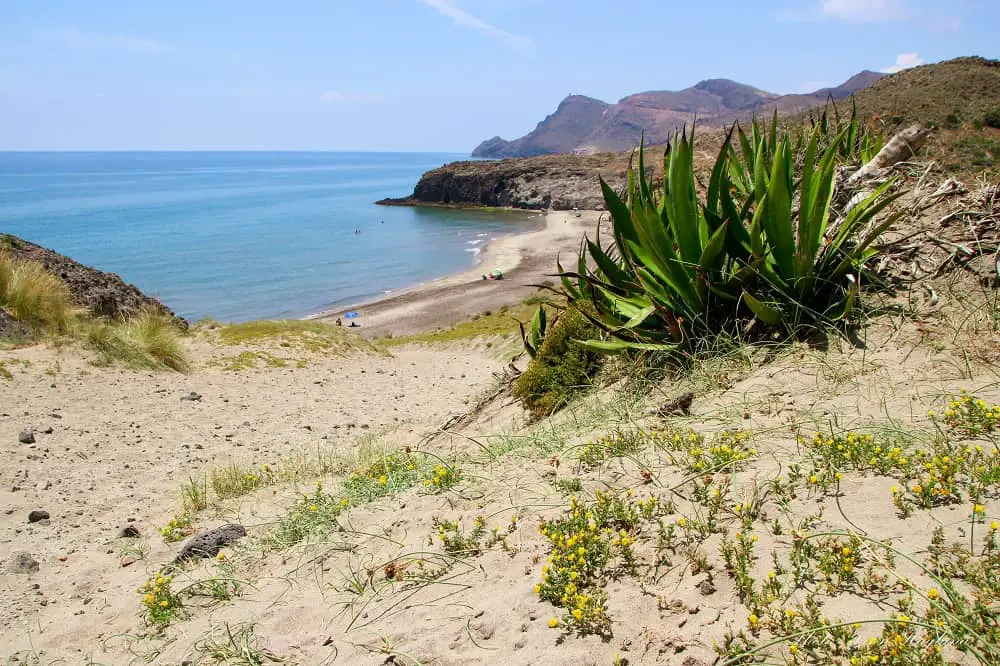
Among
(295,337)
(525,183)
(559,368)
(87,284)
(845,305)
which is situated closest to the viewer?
(845,305)

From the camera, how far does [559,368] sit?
18.8ft

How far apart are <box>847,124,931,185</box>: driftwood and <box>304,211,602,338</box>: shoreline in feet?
48.7

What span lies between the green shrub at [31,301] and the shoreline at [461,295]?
1343 cm

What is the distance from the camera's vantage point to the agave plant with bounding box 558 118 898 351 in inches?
169

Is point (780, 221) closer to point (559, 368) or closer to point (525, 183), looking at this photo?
point (559, 368)

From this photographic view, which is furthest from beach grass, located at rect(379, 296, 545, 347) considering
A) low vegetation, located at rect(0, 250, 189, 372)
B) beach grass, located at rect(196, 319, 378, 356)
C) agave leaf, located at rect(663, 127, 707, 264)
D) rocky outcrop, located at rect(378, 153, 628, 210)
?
rocky outcrop, located at rect(378, 153, 628, 210)

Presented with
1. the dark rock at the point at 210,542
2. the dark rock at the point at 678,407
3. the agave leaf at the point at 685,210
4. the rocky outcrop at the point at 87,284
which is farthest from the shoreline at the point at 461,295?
the dark rock at the point at 210,542

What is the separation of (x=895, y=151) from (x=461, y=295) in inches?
1268

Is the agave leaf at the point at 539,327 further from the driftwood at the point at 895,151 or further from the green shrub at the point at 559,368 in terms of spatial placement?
the driftwood at the point at 895,151

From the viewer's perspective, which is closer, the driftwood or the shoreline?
the driftwood

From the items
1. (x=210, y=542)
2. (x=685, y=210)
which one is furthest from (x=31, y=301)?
(x=685, y=210)

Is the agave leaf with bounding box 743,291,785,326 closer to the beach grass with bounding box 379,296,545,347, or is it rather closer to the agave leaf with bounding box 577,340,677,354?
the agave leaf with bounding box 577,340,677,354

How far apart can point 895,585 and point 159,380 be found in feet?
33.5

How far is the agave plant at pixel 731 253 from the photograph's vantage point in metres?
4.30
